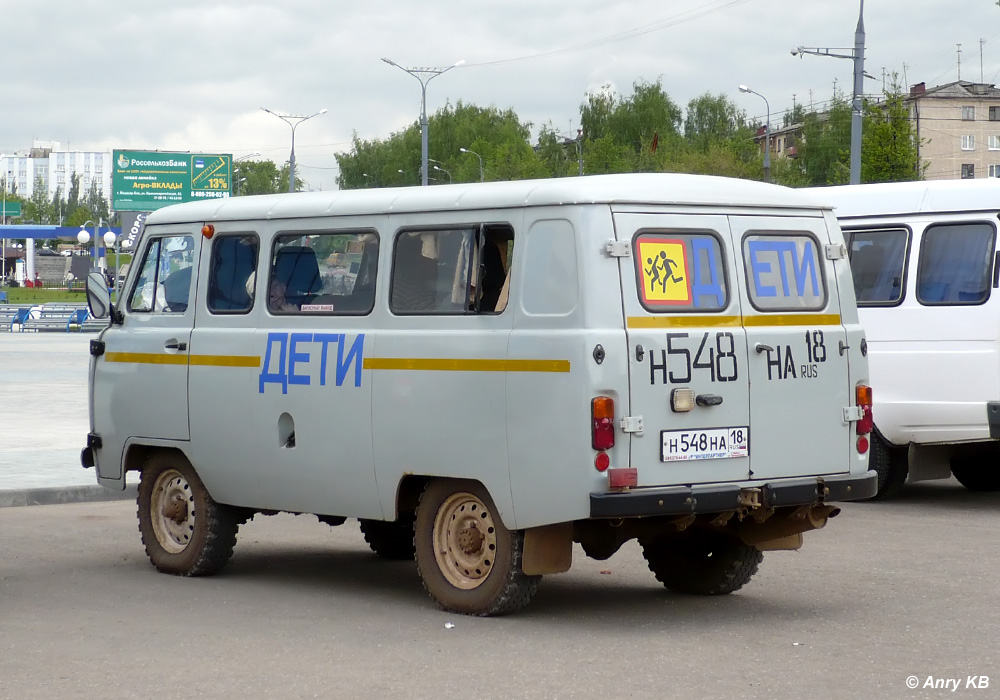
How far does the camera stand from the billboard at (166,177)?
5466 cm

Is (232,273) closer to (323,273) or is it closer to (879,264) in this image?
(323,273)

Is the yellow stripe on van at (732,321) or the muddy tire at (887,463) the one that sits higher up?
A: the yellow stripe on van at (732,321)

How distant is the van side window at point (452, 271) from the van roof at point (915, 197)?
5477mm

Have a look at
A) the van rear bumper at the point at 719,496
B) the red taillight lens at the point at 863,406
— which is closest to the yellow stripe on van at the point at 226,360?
the van rear bumper at the point at 719,496

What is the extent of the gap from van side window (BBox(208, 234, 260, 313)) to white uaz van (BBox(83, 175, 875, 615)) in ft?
0.04

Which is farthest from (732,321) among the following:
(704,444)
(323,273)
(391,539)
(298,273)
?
(391,539)

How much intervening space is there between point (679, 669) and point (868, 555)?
4.02m

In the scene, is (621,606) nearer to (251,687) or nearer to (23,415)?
(251,687)

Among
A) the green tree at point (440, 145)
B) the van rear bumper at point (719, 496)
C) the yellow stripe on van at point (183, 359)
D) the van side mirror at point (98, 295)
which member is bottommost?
the van rear bumper at point (719, 496)

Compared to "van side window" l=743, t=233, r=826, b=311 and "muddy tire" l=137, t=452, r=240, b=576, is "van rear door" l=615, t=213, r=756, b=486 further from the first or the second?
"muddy tire" l=137, t=452, r=240, b=576

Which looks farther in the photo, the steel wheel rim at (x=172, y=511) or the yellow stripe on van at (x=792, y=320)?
the steel wheel rim at (x=172, y=511)

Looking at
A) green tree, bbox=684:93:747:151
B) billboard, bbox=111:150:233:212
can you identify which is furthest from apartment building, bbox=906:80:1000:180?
billboard, bbox=111:150:233:212

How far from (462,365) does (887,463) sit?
691 cm

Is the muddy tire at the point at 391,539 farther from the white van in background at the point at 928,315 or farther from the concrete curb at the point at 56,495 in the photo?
the white van in background at the point at 928,315
